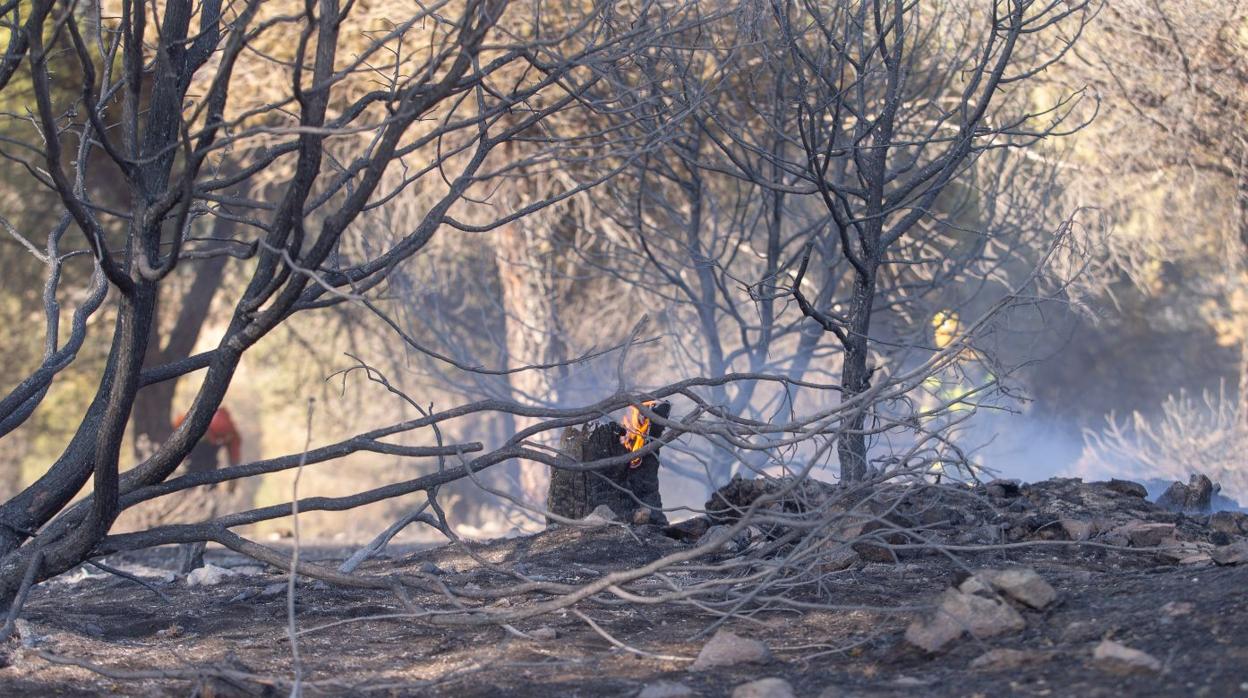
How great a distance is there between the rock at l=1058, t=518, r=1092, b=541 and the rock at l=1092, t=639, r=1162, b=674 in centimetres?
179

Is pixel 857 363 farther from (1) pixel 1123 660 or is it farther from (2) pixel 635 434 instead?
(1) pixel 1123 660

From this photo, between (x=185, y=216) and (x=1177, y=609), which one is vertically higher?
(x=185, y=216)

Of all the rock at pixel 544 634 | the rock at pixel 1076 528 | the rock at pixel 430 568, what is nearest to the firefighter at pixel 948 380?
the rock at pixel 1076 528

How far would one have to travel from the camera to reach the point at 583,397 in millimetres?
12664

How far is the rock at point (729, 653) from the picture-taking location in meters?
3.25

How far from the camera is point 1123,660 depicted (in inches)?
108

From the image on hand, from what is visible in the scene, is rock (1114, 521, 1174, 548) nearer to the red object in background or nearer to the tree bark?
the tree bark

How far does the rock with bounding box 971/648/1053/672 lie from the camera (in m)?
2.92

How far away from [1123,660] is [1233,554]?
1.05 m

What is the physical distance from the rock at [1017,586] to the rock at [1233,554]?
0.59 metres

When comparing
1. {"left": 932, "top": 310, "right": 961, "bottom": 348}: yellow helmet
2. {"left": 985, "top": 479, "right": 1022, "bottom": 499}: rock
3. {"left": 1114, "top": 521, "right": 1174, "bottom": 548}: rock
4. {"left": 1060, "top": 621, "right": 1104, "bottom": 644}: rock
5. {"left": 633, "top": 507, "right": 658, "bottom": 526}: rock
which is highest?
{"left": 932, "top": 310, "right": 961, "bottom": 348}: yellow helmet

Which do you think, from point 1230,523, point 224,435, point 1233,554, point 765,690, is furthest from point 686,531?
point 224,435

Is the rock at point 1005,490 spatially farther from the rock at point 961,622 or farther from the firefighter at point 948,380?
the rock at point 961,622

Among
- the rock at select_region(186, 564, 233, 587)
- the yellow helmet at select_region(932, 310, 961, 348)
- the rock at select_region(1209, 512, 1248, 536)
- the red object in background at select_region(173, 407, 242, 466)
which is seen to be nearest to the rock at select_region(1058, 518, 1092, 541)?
the rock at select_region(1209, 512, 1248, 536)
